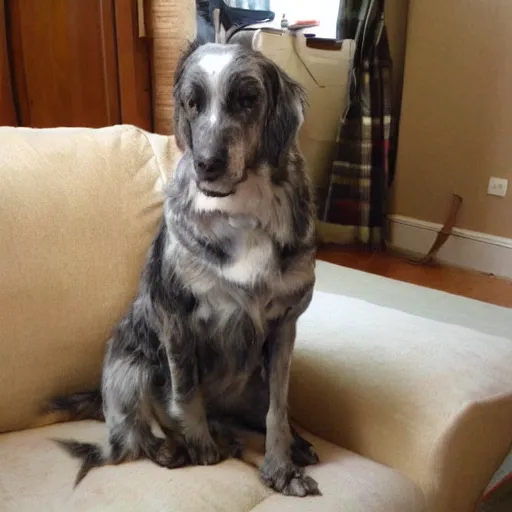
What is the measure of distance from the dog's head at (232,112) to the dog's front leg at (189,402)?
32 centimetres

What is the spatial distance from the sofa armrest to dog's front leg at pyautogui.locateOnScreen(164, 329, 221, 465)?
24 centimetres

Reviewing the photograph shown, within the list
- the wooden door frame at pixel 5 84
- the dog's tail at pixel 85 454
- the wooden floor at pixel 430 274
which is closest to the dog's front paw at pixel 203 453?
the dog's tail at pixel 85 454

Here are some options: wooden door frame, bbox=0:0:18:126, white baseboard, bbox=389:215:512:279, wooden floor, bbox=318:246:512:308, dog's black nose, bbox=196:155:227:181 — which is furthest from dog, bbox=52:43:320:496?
white baseboard, bbox=389:215:512:279

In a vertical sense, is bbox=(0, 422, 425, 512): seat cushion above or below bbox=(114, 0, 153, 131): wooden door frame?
below

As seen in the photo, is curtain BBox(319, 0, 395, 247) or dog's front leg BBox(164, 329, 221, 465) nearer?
dog's front leg BBox(164, 329, 221, 465)

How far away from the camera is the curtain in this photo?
3.61 metres

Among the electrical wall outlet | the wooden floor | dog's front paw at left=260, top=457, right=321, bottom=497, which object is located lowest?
the wooden floor

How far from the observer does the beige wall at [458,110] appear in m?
3.38

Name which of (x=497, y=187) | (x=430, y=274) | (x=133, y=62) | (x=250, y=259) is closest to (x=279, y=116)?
(x=250, y=259)

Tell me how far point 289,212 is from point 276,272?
11 centimetres

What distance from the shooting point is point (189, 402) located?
124cm

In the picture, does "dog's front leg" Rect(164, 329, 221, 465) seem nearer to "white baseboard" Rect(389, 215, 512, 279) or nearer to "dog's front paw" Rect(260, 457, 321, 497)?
"dog's front paw" Rect(260, 457, 321, 497)

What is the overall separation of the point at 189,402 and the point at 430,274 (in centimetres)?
254

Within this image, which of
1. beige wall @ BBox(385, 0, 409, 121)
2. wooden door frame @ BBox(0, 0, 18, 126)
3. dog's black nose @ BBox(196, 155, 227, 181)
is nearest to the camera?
dog's black nose @ BBox(196, 155, 227, 181)
